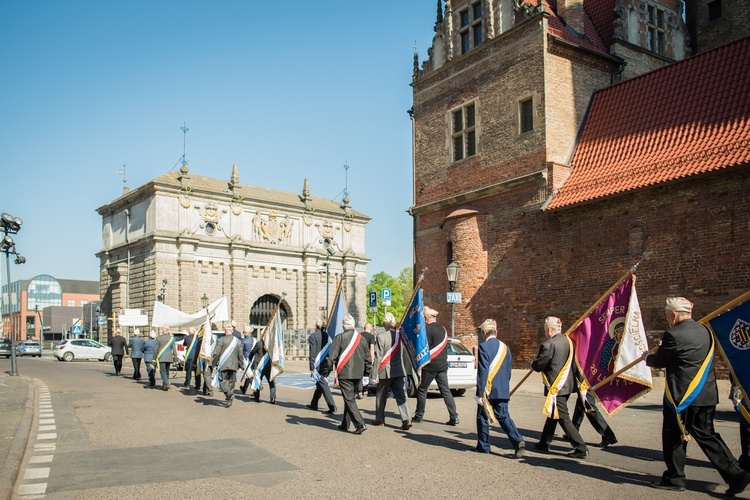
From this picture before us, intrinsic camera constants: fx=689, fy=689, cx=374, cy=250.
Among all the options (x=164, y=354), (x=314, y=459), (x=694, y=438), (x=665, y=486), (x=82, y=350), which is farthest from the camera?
(x=82, y=350)

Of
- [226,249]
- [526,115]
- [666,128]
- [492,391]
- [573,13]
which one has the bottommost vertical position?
[492,391]

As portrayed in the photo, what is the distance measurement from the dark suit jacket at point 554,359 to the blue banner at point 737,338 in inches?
73.5

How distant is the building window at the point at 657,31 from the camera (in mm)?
26203

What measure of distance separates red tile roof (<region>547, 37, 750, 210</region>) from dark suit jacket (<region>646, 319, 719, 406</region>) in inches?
Result: 441

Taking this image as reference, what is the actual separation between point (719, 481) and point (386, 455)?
3.84 meters

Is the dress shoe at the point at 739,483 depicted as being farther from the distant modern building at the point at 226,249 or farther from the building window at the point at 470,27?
the distant modern building at the point at 226,249

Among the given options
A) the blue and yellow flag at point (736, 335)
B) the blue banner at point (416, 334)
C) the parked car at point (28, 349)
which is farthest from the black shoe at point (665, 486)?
the parked car at point (28, 349)

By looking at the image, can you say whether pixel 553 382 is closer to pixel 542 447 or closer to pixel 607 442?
pixel 542 447

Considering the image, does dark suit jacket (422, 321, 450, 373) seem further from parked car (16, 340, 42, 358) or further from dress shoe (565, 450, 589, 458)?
parked car (16, 340, 42, 358)

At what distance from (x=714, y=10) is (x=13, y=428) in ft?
90.5

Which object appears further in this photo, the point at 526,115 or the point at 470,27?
the point at 470,27

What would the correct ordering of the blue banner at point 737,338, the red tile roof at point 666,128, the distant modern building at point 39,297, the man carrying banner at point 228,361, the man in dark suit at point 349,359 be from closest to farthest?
the blue banner at point 737,338
the man in dark suit at point 349,359
the man carrying banner at point 228,361
the red tile roof at point 666,128
the distant modern building at point 39,297

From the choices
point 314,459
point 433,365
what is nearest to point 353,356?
→ point 433,365

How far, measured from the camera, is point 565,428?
867 cm
